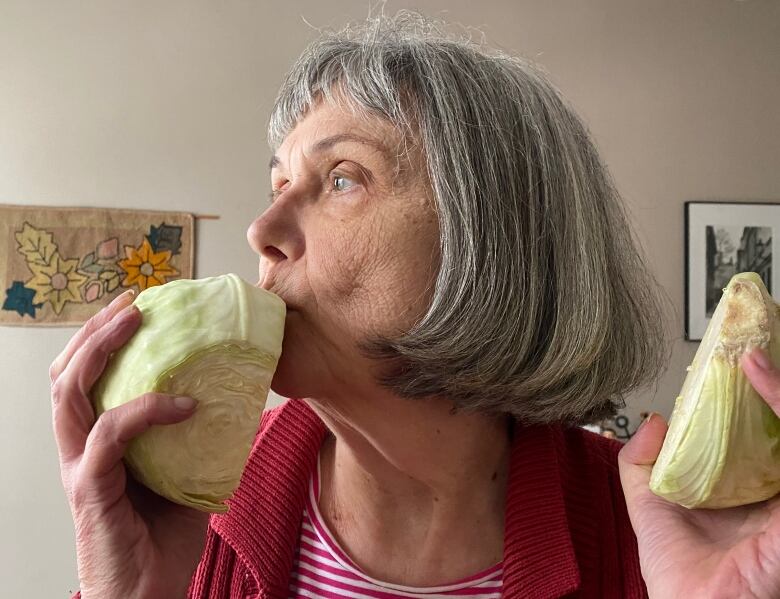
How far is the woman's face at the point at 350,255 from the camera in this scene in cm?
76

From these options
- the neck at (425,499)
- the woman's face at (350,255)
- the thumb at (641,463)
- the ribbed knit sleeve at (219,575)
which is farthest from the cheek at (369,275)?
the ribbed knit sleeve at (219,575)

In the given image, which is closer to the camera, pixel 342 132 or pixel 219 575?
pixel 342 132

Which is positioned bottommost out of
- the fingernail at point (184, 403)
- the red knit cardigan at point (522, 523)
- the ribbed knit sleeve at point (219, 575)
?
the ribbed knit sleeve at point (219, 575)

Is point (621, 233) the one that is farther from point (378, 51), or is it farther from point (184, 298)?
point (184, 298)

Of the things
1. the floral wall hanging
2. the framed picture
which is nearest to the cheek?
the floral wall hanging

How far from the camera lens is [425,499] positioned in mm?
969

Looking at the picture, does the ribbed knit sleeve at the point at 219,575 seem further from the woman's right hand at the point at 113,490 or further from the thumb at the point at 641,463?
the thumb at the point at 641,463

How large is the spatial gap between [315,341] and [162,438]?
0.68 ft

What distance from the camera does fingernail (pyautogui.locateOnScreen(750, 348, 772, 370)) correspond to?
1.96 feet

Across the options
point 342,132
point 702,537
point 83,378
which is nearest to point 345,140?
point 342,132

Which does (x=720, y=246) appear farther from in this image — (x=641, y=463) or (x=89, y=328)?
(x=89, y=328)

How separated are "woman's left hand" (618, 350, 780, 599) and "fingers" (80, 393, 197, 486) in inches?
20.7

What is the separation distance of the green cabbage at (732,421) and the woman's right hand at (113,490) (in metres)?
0.51

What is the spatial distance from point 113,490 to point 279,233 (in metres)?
0.34
